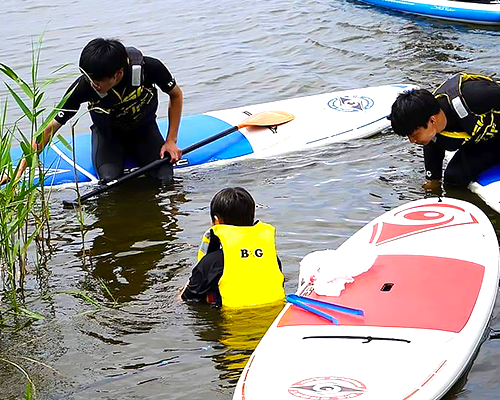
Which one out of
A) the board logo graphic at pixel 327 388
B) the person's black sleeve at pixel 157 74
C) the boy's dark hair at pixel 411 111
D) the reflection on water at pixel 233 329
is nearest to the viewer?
the board logo graphic at pixel 327 388

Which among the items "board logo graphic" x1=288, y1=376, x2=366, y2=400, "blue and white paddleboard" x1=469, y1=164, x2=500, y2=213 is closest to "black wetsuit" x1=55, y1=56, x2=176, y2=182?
"blue and white paddleboard" x1=469, y1=164, x2=500, y2=213

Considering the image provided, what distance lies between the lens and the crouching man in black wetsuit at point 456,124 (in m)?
4.55

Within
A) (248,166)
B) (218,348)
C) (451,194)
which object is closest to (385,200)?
(451,194)

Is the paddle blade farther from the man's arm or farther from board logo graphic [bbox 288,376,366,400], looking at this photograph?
board logo graphic [bbox 288,376,366,400]

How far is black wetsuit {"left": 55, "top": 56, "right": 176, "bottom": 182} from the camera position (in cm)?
552

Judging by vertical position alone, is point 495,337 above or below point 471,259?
below

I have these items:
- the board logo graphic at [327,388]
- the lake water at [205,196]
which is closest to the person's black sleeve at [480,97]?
the lake water at [205,196]

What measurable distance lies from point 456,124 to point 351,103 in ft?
6.00

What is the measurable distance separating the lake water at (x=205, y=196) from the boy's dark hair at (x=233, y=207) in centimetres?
43

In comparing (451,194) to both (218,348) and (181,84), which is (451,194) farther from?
(181,84)

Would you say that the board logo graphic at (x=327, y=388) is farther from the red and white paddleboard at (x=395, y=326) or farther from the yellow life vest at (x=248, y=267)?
the yellow life vest at (x=248, y=267)

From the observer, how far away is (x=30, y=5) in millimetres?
12508

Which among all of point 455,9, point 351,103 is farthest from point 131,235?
point 455,9

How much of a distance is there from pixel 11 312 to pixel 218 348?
0.97 metres
